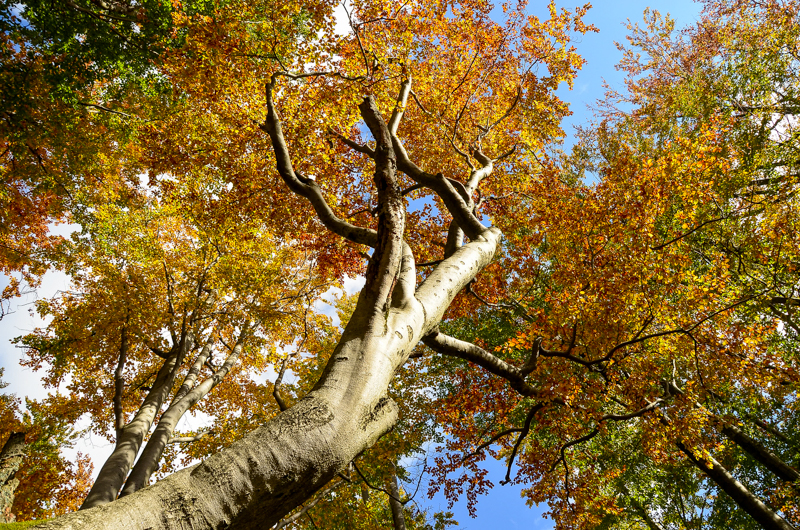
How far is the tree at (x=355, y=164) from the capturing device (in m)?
1.86

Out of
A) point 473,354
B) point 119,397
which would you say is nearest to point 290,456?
point 473,354

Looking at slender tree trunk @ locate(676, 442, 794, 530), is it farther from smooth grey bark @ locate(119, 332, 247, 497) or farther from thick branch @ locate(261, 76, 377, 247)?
smooth grey bark @ locate(119, 332, 247, 497)

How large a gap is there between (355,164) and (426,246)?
290 cm

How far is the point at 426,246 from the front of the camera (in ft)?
32.7

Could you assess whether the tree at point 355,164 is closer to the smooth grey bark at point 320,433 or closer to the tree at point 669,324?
the smooth grey bark at point 320,433

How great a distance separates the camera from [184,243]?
13.0 metres

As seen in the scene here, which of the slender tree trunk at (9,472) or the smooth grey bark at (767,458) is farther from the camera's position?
the smooth grey bark at (767,458)

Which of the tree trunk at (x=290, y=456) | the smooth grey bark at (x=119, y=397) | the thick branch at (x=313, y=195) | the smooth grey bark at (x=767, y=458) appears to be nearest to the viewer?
the tree trunk at (x=290, y=456)


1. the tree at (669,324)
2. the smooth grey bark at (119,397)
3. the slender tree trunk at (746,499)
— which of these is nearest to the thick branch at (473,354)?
the tree at (669,324)

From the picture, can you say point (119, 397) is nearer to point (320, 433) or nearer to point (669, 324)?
point (320, 433)

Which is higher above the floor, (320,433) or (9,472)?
(9,472)

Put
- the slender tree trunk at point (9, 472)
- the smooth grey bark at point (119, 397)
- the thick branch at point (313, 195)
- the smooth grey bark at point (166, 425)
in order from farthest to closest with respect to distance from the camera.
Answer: the slender tree trunk at point (9, 472) → the smooth grey bark at point (119, 397) → the smooth grey bark at point (166, 425) → the thick branch at point (313, 195)

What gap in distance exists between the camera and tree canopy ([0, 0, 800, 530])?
20.7 ft

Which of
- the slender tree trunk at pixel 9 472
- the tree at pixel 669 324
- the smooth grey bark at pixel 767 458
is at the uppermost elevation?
the slender tree trunk at pixel 9 472
